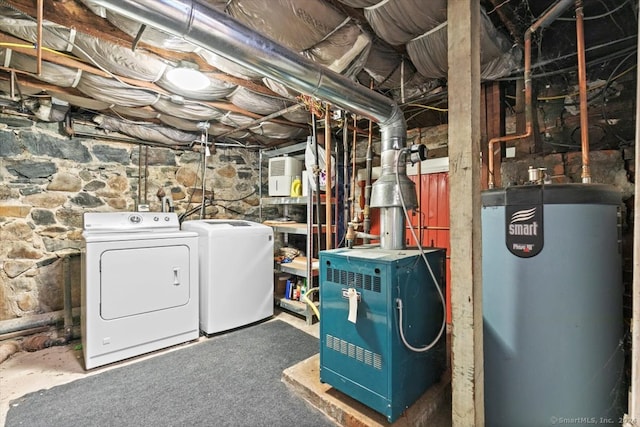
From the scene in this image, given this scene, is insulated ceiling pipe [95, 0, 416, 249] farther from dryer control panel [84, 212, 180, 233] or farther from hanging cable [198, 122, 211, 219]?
hanging cable [198, 122, 211, 219]

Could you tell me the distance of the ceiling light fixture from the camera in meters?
1.99

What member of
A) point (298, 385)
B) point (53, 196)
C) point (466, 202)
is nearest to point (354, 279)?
point (466, 202)

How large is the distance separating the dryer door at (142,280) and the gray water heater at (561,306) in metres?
2.44

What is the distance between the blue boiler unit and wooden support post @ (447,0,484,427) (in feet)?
0.85

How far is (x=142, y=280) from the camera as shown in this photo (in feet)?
7.95

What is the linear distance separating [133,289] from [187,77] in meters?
1.69

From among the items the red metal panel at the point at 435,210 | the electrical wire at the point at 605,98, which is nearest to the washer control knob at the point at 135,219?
the red metal panel at the point at 435,210

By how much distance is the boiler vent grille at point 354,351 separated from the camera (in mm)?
1491

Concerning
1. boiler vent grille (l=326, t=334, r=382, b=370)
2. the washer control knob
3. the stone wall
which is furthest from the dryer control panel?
boiler vent grille (l=326, t=334, r=382, b=370)

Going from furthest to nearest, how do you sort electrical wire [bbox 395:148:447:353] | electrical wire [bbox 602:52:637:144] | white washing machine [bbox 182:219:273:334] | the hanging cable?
1. the hanging cable
2. white washing machine [bbox 182:219:273:334]
3. electrical wire [bbox 602:52:637:144]
4. electrical wire [bbox 395:148:447:353]

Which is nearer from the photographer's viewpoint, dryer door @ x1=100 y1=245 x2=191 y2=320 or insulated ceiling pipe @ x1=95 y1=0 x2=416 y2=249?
insulated ceiling pipe @ x1=95 y1=0 x2=416 y2=249

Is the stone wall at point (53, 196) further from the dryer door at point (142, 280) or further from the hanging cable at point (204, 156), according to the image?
the dryer door at point (142, 280)

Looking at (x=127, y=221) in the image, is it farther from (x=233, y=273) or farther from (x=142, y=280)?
(x=233, y=273)

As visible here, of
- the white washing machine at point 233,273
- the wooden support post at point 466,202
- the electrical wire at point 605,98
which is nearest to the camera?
the wooden support post at point 466,202
